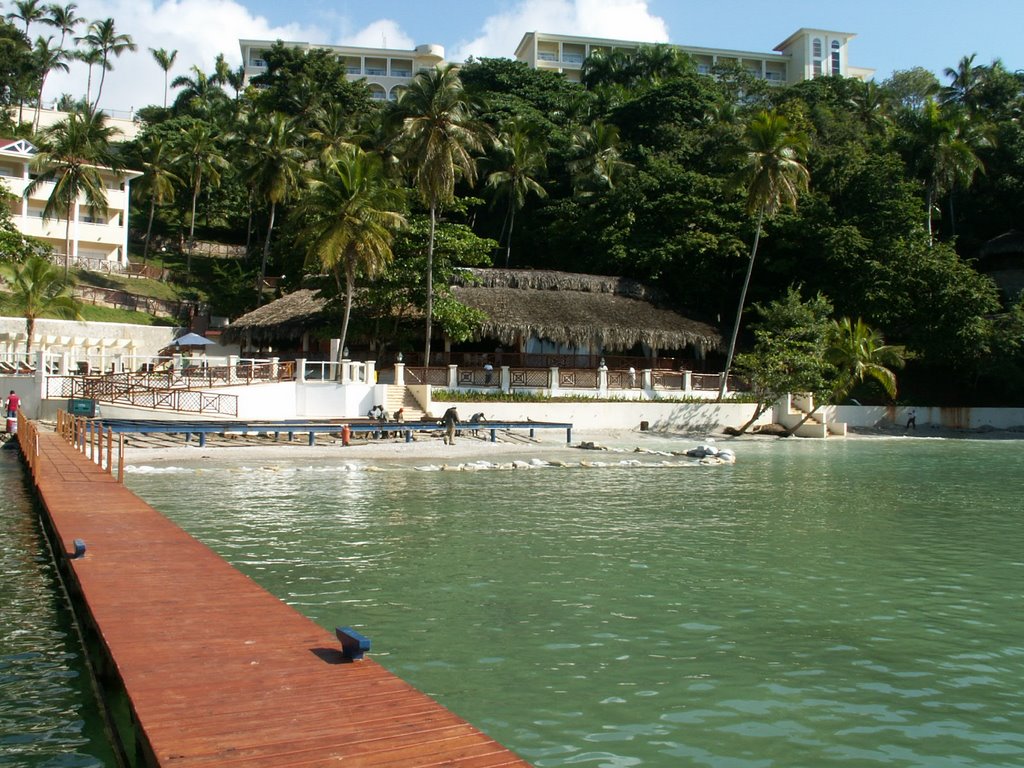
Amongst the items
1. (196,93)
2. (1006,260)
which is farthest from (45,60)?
(1006,260)

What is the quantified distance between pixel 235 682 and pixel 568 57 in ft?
343

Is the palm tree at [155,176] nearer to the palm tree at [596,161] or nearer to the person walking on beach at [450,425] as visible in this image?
the palm tree at [596,161]

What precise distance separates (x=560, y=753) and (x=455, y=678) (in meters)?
1.67

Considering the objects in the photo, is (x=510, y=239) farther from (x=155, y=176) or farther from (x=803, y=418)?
(x=803, y=418)

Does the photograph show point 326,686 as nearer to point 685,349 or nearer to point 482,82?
point 685,349

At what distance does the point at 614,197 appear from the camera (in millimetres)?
50406

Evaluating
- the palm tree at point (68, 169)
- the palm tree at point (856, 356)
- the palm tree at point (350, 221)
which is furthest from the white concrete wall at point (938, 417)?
the palm tree at point (68, 169)

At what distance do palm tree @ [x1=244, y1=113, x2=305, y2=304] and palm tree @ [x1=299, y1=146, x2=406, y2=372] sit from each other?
16.8 metres

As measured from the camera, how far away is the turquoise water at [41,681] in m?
A: 6.32

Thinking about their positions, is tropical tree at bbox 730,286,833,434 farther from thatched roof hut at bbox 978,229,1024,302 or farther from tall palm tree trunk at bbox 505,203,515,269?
tall palm tree trunk at bbox 505,203,515,269

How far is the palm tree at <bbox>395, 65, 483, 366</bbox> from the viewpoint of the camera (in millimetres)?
37062

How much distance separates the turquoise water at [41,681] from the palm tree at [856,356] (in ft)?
112

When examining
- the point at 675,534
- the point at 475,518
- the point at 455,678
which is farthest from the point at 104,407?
the point at 455,678

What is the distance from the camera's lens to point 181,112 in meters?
76.6
